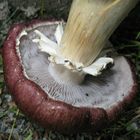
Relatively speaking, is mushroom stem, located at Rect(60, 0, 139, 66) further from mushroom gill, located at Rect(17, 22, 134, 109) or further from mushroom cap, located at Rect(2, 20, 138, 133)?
mushroom cap, located at Rect(2, 20, 138, 133)

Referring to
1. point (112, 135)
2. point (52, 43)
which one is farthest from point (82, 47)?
point (112, 135)

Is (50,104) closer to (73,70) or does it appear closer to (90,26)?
(73,70)

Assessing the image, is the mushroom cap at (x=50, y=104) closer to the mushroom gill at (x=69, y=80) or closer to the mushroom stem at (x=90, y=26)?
the mushroom gill at (x=69, y=80)

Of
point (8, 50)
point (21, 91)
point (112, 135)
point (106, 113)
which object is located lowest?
point (112, 135)

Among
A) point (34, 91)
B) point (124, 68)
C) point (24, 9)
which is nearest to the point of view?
point (34, 91)

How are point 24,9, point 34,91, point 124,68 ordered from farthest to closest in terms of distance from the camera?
point 24,9 < point 124,68 < point 34,91

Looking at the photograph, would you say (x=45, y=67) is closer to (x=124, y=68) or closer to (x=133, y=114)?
(x=124, y=68)

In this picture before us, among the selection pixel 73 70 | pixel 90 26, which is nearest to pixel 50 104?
pixel 73 70

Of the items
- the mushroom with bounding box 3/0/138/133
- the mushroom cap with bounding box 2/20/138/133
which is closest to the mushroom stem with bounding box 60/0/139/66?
the mushroom with bounding box 3/0/138/133

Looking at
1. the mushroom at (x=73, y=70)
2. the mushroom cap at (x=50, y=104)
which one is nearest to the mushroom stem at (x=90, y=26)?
the mushroom at (x=73, y=70)
